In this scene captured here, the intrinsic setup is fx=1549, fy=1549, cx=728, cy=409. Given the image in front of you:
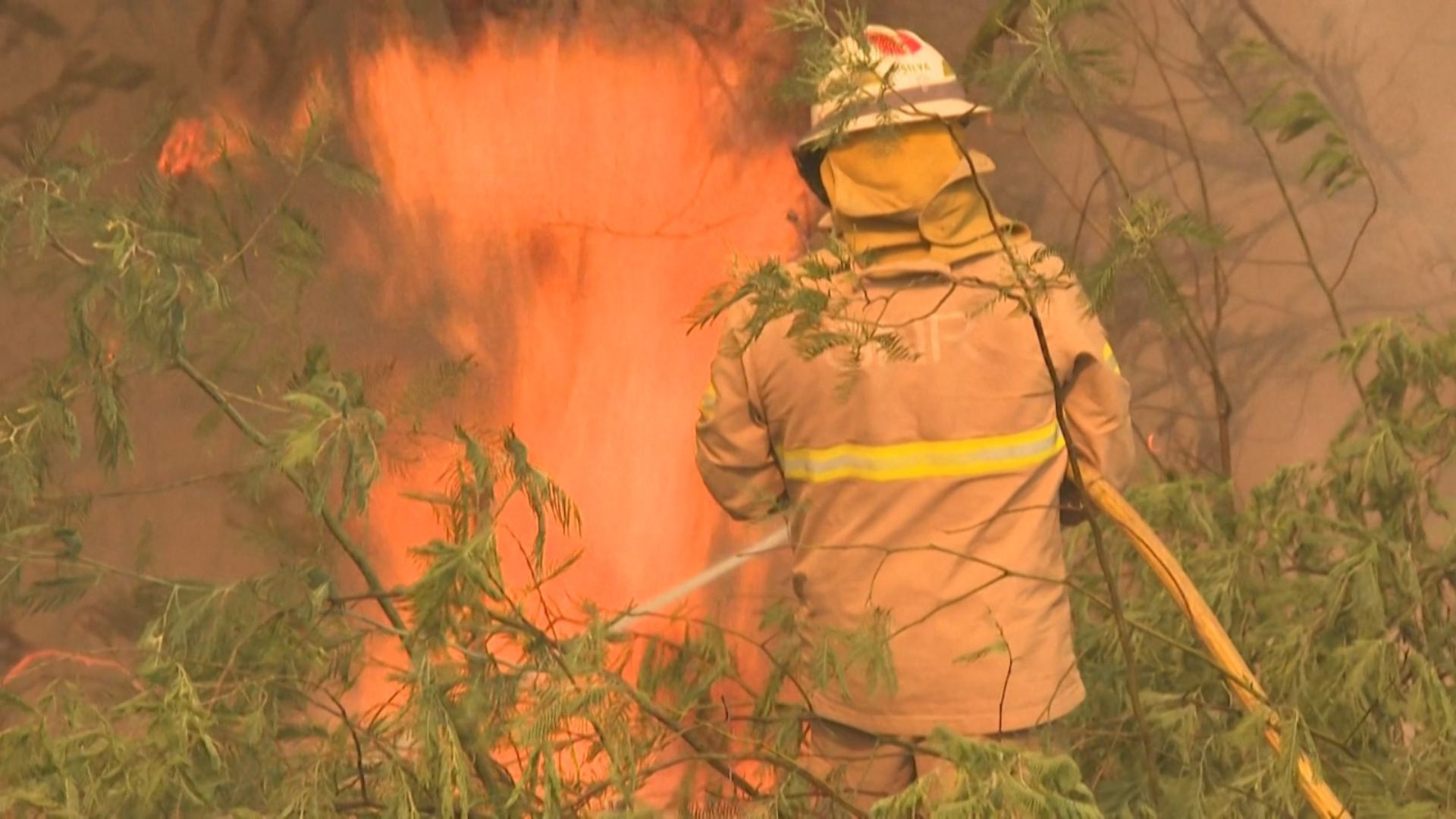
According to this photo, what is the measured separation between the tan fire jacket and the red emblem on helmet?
25cm

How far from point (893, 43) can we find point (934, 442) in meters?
0.44

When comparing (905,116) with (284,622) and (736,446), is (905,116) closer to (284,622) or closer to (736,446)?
(736,446)

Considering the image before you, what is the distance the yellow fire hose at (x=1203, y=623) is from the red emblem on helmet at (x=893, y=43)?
516 mm

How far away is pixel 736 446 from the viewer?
1.81 meters

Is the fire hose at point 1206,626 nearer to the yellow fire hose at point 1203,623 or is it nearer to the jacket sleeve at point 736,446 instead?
the yellow fire hose at point 1203,623

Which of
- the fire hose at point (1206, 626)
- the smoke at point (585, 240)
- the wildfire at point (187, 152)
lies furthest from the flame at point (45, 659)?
the fire hose at point (1206, 626)

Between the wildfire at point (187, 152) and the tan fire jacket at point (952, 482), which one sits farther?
the wildfire at point (187, 152)

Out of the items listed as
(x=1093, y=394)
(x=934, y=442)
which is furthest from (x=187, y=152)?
(x=1093, y=394)

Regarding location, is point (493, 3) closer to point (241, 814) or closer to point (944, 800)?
point (241, 814)

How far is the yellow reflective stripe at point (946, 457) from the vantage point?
168 centimetres

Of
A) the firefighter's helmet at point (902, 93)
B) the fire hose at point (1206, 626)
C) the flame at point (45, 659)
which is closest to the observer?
the fire hose at point (1206, 626)

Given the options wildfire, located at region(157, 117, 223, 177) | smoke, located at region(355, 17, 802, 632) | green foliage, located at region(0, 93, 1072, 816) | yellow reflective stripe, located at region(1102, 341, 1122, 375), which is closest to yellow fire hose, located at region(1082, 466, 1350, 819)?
yellow reflective stripe, located at region(1102, 341, 1122, 375)

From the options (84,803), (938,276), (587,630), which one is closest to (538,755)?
(587,630)

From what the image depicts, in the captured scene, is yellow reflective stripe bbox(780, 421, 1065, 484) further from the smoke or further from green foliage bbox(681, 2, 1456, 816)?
the smoke
